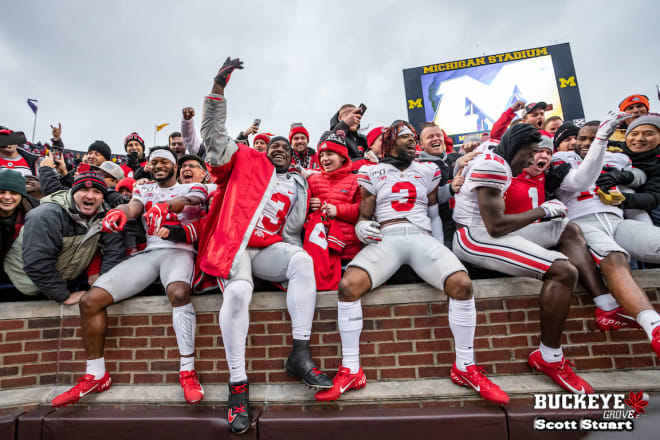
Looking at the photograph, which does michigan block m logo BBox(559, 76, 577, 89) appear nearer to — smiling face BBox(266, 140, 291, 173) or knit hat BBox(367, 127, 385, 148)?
knit hat BBox(367, 127, 385, 148)

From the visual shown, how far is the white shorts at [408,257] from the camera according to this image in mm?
2330

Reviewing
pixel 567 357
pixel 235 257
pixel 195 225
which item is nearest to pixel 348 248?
pixel 235 257

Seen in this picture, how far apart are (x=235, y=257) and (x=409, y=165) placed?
73.8 inches

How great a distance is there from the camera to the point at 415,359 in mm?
2439

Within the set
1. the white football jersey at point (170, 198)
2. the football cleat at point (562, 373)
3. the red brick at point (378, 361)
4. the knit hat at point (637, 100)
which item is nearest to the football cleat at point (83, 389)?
the white football jersey at point (170, 198)

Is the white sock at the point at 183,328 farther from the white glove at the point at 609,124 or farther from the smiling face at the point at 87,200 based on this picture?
the white glove at the point at 609,124

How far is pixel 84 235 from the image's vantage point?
287cm

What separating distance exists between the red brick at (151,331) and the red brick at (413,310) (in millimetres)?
2060

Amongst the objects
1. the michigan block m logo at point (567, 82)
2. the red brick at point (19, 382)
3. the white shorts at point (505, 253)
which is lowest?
the red brick at point (19, 382)

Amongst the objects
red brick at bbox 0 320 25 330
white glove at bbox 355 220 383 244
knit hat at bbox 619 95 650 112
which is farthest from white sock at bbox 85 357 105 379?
knit hat at bbox 619 95 650 112

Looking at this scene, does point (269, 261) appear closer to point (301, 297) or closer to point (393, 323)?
point (301, 297)

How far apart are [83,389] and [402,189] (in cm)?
317

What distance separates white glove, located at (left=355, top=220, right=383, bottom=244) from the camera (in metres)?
2.57

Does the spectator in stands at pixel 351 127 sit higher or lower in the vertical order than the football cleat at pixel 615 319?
higher
